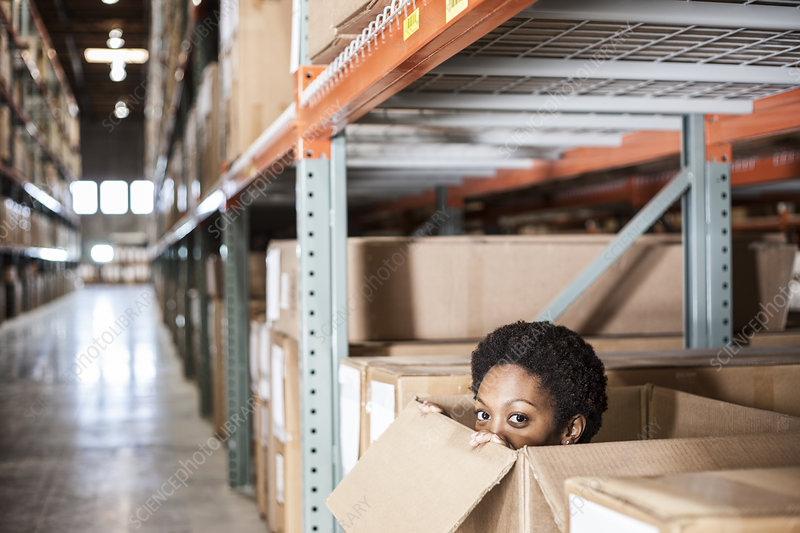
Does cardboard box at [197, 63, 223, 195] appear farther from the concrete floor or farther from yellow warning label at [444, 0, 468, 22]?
yellow warning label at [444, 0, 468, 22]

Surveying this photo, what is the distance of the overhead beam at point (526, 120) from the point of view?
7.76 feet

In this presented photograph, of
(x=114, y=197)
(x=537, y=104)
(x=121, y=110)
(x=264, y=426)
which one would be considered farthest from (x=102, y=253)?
(x=537, y=104)

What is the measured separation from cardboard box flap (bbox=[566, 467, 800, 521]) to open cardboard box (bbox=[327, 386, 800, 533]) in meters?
0.12

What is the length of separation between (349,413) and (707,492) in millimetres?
1258

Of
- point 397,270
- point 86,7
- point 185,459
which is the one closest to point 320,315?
point 397,270

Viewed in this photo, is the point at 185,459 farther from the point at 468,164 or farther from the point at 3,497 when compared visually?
the point at 468,164

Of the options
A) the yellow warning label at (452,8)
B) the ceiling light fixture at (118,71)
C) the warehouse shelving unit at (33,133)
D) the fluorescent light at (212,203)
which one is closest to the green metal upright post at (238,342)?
the fluorescent light at (212,203)

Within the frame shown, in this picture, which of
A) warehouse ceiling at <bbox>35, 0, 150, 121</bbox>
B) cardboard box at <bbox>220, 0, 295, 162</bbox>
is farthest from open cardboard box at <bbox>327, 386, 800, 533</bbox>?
warehouse ceiling at <bbox>35, 0, 150, 121</bbox>

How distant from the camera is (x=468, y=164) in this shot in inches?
141

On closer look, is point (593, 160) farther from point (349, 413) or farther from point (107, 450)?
point (107, 450)

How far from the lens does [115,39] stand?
21172 mm

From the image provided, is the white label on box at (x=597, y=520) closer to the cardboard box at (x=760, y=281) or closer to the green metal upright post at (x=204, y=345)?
the cardboard box at (x=760, y=281)

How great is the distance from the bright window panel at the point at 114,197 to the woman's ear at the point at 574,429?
1198 inches

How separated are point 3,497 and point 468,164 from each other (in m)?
2.73
